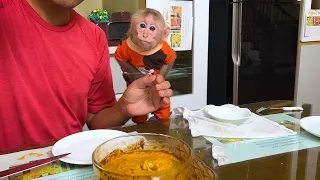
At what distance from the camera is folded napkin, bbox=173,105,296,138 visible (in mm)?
846

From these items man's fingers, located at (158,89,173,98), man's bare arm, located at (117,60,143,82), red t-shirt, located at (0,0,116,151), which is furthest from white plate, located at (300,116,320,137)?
man's bare arm, located at (117,60,143,82)

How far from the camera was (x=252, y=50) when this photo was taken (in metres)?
2.85

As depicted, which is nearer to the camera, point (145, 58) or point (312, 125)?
point (312, 125)

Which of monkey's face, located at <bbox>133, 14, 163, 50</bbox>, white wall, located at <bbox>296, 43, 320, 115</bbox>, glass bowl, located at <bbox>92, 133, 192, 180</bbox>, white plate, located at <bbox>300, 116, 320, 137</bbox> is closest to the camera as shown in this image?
glass bowl, located at <bbox>92, 133, 192, 180</bbox>

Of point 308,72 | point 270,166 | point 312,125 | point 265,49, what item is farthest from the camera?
point 265,49

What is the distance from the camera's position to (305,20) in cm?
268

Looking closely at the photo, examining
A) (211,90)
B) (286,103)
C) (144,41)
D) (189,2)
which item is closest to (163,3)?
(189,2)

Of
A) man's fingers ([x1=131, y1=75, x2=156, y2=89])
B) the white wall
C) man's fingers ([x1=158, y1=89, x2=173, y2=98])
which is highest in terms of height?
man's fingers ([x1=131, y1=75, x2=156, y2=89])

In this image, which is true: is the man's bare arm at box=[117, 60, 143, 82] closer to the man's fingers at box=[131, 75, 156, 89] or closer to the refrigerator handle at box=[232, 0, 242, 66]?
the man's fingers at box=[131, 75, 156, 89]

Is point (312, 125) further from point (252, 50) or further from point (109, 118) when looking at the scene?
point (252, 50)

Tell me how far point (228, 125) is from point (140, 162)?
0.43 m

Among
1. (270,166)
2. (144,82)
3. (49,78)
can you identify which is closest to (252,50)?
(144,82)

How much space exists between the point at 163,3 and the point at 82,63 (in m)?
1.38

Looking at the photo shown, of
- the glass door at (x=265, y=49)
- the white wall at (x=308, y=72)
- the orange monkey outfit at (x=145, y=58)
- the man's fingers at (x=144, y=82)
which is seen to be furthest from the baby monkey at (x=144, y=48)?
the white wall at (x=308, y=72)
